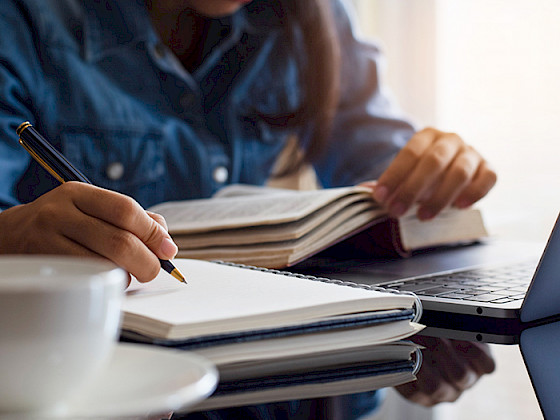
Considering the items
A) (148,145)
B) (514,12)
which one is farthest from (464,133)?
(148,145)

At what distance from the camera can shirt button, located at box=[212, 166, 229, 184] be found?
3.90 feet

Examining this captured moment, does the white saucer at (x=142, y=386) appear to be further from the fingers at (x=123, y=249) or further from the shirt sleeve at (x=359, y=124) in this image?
the shirt sleeve at (x=359, y=124)

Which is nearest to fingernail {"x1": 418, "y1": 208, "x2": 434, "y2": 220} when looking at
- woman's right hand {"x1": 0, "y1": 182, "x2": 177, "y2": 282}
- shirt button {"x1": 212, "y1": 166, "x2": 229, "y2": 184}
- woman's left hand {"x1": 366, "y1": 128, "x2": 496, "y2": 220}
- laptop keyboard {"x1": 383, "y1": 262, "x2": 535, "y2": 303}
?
woman's left hand {"x1": 366, "y1": 128, "x2": 496, "y2": 220}

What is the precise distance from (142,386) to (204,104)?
3.23 feet

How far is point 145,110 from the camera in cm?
110

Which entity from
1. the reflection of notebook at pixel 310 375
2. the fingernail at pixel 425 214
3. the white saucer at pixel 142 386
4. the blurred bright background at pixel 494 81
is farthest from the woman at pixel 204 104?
the blurred bright background at pixel 494 81

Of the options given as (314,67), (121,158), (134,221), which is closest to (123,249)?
(134,221)

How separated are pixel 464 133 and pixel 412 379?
1.87 metres

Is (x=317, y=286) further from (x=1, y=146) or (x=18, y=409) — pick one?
(x=1, y=146)

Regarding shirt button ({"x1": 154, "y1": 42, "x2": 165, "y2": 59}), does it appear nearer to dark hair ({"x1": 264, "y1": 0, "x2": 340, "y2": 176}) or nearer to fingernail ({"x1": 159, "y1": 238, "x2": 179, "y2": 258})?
dark hair ({"x1": 264, "y1": 0, "x2": 340, "y2": 176})

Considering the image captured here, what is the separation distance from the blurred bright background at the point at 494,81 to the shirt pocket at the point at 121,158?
1117 millimetres

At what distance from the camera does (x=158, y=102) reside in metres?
1.12

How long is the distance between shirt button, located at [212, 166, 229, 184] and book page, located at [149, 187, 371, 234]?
0.40 m

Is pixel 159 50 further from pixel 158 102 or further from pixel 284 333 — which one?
pixel 284 333
